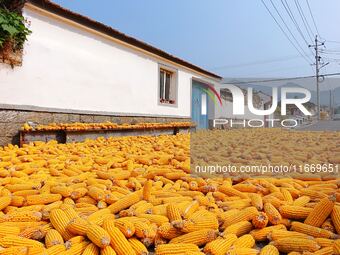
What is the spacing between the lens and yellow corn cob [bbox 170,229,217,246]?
7.36 feet

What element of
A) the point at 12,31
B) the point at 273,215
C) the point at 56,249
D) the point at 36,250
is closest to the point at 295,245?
the point at 273,215

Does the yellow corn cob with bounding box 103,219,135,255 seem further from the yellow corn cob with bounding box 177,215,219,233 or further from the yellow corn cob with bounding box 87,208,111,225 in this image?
the yellow corn cob with bounding box 177,215,219,233

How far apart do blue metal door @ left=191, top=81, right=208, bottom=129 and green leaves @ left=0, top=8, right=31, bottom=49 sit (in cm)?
1016

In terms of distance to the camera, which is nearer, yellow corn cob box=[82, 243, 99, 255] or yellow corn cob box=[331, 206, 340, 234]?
yellow corn cob box=[82, 243, 99, 255]

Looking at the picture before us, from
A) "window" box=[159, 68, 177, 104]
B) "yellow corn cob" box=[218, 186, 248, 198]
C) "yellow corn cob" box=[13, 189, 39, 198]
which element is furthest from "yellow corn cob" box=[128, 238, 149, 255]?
"window" box=[159, 68, 177, 104]

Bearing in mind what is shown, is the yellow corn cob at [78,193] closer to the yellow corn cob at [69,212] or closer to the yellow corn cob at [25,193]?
the yellow corn cob at [69,212]

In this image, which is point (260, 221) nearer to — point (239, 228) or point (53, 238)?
point (239, 228)

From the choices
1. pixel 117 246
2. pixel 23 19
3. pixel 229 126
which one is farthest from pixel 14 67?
pixel 229 126

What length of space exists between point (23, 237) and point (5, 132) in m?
5.11

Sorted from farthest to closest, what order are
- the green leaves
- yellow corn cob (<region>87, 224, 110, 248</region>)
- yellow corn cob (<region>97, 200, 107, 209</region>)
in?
the green leaves, yellow corn cob (<region>97, 200, 107, 209</region>), yellow corn cob (<region>87, 224, 110, 248</region>)

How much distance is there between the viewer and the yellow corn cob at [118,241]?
6.93ft

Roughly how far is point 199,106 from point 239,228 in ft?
48.7

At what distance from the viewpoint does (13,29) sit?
675 cm

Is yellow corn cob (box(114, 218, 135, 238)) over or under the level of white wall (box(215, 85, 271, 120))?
under
